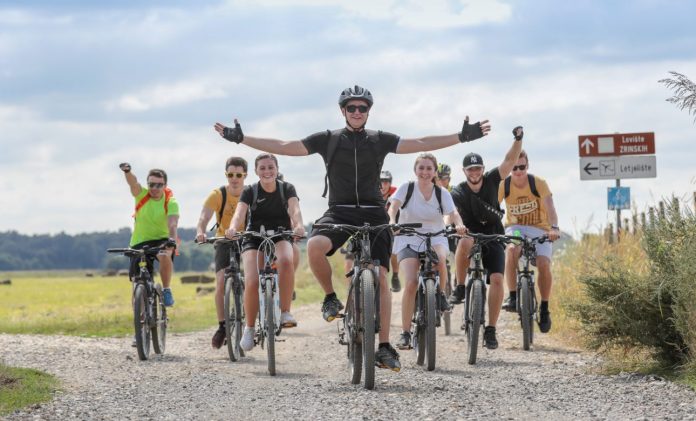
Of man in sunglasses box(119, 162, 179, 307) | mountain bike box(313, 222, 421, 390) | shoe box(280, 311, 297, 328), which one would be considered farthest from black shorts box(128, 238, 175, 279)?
mountain bike box(313, 222, 421, 390)

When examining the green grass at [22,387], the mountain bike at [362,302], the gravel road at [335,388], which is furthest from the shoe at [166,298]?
the mountain bike at [362,302]

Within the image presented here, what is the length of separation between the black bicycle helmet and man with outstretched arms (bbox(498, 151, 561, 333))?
3.52m

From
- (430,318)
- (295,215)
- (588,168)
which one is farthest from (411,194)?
(588,168)

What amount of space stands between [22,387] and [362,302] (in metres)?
3.26

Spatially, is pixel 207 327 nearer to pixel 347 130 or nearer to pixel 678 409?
pixel 347 130

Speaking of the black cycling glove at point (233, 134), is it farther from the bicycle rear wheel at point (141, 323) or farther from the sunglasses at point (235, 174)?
the bicycle rear wheel at point (141, 323)

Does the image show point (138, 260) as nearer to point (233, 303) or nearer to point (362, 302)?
point (233, 303)

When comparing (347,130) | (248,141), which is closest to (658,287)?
(347,130)

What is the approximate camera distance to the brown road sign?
70.3 ft

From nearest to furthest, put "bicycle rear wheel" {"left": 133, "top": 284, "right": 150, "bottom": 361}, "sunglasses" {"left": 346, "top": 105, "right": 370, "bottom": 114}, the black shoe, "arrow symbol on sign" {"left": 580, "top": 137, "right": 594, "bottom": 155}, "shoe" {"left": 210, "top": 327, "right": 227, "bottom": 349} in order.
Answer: "sunglasses" {"left": 346, "top": 105, "right": 370, "bottom": 114} < "bicycle rear wheel" {"left": 133, "top": 284, "right": 150, "bottom": 361} < "shoe" {"left": 210, "top": 327, "right": 227, "bottom": 349} < the black shoe < "arrow symbol on sign" {"left": 580, "top": 137, "right": 594, "bottom": 155}

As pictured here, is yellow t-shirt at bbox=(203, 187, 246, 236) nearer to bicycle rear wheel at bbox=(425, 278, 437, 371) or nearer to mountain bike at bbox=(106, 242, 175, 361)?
mountain bike at bbox=(106, 242, 175, 361)

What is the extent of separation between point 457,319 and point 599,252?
3.55 metres

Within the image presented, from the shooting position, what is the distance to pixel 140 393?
991 cm

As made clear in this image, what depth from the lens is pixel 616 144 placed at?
21.5 m
